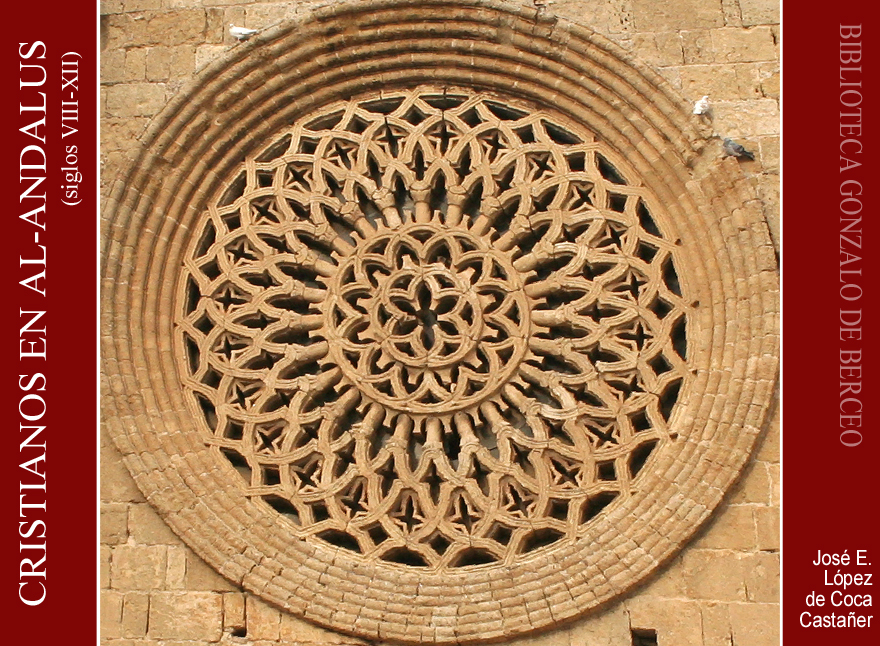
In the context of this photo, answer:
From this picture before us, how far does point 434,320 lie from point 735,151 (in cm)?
216

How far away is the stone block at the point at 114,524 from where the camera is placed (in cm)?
968

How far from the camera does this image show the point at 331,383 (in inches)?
387

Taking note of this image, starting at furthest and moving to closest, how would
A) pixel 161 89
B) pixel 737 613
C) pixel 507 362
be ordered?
pixel 161 89
pixel 507 362
pixel 737 613

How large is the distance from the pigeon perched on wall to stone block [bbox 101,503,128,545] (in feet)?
14.3

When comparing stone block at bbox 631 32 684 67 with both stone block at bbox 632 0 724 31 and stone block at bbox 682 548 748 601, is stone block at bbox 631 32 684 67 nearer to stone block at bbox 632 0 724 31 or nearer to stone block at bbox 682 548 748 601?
stone block at bbox 632 0 724 31

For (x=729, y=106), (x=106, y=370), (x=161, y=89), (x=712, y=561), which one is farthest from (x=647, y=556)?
(x=161, y=89)

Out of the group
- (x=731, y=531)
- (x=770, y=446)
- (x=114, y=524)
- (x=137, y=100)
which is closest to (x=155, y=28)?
(x=137, y=100)

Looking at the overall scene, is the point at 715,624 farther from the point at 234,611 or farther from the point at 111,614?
the point at 111,614

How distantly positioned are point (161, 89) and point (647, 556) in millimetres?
4448

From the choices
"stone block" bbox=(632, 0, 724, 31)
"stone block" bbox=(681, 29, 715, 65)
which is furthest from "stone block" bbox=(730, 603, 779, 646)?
"stone block" bbox=(632, 0, 724, 31)

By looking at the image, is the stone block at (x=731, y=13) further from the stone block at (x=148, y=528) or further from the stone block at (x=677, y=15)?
the stone block at (x=148, y=528)

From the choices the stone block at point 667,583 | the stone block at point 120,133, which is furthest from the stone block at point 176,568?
the stone block at point 667,583

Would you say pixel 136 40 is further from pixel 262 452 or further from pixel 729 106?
pixel 729 106

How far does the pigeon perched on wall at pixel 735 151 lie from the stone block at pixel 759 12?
2.82ft
